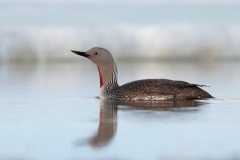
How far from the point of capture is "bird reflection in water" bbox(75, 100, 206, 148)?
777 cm

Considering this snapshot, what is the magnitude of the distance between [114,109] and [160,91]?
5.29ft

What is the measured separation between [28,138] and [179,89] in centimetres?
497

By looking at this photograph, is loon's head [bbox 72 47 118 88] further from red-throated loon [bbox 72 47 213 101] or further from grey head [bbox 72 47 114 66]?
red-throated loon [bbox 72 47 213 101]

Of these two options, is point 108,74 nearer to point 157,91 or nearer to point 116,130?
point 157,91

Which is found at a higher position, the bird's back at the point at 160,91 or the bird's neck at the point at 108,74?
the bird's neck at the point at 108,74

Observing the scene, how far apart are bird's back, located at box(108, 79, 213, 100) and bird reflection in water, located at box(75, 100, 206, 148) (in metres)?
0.29

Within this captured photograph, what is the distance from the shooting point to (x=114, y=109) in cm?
1103

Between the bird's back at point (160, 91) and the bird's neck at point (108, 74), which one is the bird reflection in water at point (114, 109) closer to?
the bird's back at point (160, 91)

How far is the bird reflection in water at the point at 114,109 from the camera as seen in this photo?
7773 mm

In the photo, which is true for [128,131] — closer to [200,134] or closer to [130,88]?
[200,134]

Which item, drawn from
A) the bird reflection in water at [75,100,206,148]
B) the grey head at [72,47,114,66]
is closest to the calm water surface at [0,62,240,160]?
the bird reflection in water at [75,100,206,148]

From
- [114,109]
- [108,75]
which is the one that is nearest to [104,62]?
[108,75]

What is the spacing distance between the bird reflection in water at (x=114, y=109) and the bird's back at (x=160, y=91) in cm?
29

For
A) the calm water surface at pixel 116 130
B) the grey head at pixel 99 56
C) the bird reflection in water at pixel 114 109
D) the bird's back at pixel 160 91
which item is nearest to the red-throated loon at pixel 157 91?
the bird's back at pixel 160 91
